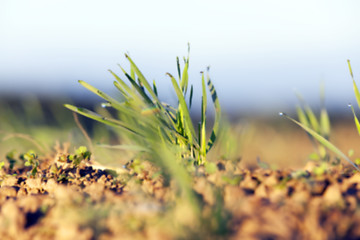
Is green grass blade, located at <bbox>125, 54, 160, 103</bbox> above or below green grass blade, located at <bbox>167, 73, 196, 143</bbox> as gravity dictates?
above

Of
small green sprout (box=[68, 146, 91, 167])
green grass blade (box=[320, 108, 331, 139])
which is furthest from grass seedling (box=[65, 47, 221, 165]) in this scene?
green grass blade (box=[320, 108, 331, 139])

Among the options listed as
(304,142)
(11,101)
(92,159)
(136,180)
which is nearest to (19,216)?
(136,180)

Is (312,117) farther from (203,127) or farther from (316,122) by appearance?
(203,127)

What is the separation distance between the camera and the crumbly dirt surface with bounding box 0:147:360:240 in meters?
1.26

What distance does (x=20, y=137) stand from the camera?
3033 mm

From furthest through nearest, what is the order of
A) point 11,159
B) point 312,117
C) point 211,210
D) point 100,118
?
point 11,159 < point 312,117 < point 100,118 < point 211,210

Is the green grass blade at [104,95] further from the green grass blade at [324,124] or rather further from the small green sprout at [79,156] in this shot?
the green grass blade at [324,124]

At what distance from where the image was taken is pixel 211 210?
131 centimetres

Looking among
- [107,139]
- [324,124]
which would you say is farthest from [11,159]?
[324,124]

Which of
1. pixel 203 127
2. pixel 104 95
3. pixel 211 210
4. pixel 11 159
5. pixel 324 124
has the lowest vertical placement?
pixel 211 210

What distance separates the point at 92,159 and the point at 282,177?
1.31 m

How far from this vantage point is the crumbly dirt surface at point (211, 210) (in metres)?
1.26

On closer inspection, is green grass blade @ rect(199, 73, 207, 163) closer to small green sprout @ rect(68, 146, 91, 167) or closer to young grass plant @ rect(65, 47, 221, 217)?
young grass plant @ rect(65, 47, 221, 217)

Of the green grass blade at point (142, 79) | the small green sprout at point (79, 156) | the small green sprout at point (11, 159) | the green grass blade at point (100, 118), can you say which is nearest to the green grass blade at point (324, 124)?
the green grass blade at point (142, 79)
